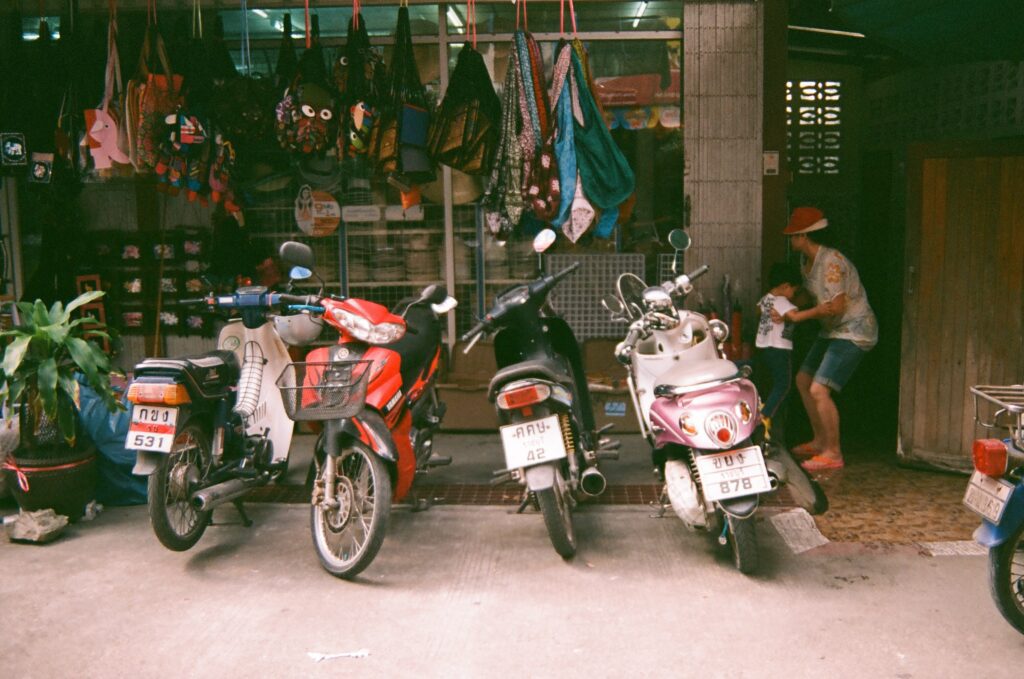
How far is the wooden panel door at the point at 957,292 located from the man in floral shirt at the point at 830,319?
1.22 feet

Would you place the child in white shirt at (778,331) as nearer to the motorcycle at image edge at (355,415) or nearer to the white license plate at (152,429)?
the motorcycle at image edge at (355,415)

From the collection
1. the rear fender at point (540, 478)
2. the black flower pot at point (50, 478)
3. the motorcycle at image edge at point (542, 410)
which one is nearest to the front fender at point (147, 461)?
the black flower pot at point (50, 478)

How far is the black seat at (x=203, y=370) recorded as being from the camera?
5.30m

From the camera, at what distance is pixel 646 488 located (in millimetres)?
6652

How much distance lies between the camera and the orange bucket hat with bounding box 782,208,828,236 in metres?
7.09

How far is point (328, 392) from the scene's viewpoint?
5027 millimetres

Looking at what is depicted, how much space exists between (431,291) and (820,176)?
5.59 m

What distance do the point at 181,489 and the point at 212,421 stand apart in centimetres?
46

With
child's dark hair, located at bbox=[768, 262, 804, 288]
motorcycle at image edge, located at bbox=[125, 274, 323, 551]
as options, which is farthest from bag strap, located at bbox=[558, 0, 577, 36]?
motorcycle at image edge, located at bbox=[125, 274, 323, 551]

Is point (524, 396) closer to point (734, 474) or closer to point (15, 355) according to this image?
point (734, 474)

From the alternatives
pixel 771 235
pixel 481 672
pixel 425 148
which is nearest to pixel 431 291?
pixel 425 148

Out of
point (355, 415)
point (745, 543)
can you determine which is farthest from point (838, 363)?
point (355, 415)

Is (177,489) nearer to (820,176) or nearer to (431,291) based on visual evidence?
(431,291)

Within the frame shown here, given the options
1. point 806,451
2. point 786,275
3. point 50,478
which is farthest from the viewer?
point 806,451
